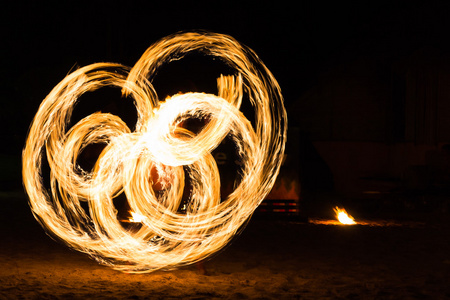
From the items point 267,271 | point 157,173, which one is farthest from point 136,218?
point 267,271

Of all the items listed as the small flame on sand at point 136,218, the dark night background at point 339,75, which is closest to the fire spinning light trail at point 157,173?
the small flame on sand at point 136,218

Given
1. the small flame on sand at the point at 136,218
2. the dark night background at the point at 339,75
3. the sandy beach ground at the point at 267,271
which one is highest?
the dark night background at the point at 339,75

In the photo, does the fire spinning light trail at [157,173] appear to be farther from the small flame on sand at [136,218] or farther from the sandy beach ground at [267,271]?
the sandy beach ground at [267,271]

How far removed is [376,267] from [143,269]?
9.10 ft

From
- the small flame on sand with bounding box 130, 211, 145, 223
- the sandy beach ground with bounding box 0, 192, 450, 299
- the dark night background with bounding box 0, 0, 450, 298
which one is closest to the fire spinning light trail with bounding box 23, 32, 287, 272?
the small flame on sand with bounding box 130, 211, 145, 223

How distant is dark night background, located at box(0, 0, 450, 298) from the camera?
17.0m

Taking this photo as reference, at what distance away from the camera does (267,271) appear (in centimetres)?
768

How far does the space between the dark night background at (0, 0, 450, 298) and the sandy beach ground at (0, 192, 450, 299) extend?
423 centimetres

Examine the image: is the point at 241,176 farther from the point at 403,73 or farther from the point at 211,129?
the point at 403,73

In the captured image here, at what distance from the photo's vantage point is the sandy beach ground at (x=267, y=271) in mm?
6512

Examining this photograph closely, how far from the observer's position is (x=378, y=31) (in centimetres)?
2017

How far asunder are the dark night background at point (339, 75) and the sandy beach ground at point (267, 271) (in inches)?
167

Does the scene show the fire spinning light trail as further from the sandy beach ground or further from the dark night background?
the dark night background

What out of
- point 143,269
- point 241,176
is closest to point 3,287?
point 143,269
